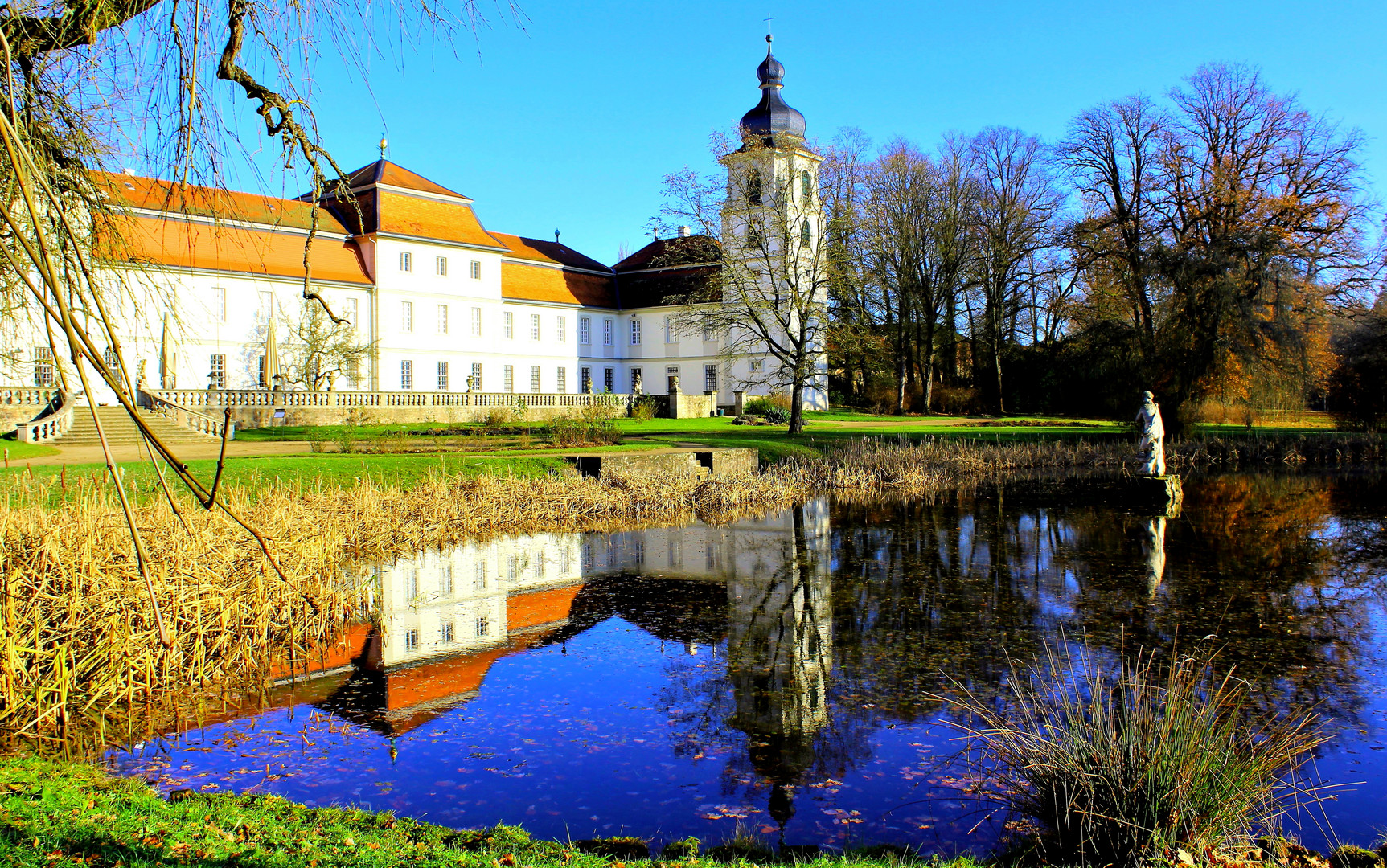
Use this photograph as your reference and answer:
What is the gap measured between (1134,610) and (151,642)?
7985mm

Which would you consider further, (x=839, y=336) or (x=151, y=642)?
(x=839, y=336)

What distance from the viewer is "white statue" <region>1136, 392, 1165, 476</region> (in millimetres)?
20578

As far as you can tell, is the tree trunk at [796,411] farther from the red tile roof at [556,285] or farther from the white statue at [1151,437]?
the red tile roof at [556,285]

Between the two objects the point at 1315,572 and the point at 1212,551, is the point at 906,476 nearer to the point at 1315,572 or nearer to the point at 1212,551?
the point at 1212,551

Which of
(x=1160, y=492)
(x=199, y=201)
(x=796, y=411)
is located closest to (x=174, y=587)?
(x=199, y=201)

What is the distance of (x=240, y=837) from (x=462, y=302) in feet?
136

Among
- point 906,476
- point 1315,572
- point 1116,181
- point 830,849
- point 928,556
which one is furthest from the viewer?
point 1116,181

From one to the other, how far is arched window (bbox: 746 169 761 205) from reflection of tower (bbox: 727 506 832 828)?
53.2 feet

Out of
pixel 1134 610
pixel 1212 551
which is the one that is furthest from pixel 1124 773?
pixel 1212 551

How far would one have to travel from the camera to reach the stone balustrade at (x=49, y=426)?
65.0ft

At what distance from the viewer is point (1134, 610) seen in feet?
28.5

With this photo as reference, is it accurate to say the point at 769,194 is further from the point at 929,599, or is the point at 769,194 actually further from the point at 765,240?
the point at 929,599

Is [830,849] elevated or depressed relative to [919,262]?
depressed

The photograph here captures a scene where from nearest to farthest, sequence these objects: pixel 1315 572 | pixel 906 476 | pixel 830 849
→ pixel 830 849 < pixel 1315 572 < pixel 906 476
